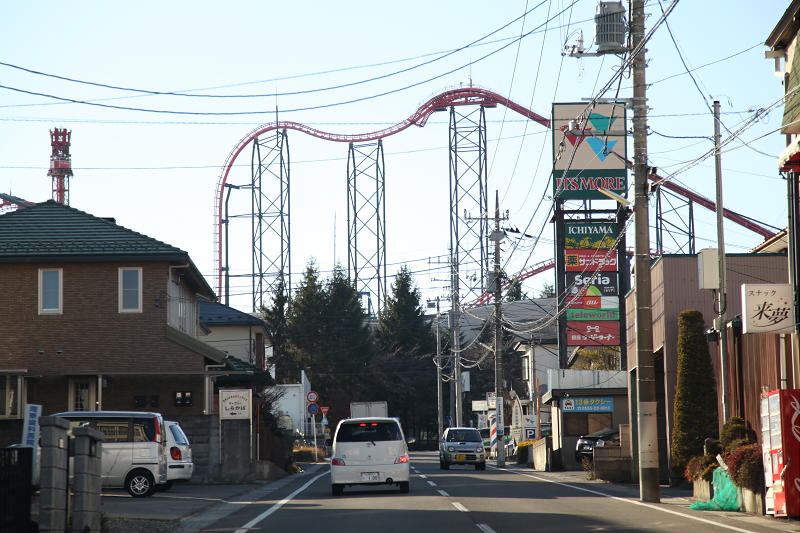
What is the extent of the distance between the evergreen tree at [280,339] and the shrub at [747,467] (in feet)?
227

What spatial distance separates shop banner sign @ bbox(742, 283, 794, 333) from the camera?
19.4m

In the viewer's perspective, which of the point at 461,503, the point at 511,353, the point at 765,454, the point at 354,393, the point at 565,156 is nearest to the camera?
the point at 765,454

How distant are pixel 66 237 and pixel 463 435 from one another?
16540 mm

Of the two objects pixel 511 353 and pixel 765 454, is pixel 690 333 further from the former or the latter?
pixel 511 353

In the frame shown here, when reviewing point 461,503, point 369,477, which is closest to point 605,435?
point 369,477

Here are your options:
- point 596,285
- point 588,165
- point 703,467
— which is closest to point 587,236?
point 596,285

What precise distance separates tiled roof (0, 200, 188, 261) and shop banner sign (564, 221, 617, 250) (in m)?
19.6

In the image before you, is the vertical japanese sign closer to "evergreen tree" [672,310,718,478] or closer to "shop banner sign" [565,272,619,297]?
"shop banner sign" [565,272,619,297]

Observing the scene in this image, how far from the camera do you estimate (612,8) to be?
2344 cm

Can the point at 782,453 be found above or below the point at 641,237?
Result: below

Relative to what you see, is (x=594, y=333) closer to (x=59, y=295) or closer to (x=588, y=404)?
(x=588, y=404)

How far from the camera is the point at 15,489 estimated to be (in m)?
13.0

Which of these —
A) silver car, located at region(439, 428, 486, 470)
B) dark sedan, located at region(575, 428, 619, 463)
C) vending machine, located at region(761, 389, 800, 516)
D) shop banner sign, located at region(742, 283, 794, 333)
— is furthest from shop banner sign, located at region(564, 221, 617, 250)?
vending machine, located at region(761, 389, 800, 516)

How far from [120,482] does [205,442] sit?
7.65 m
